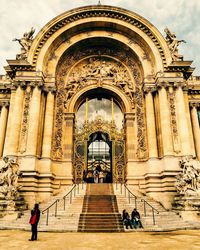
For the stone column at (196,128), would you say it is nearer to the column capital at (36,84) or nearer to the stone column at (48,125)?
the stone column at (48,125)

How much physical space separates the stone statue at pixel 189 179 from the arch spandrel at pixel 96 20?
337 inches

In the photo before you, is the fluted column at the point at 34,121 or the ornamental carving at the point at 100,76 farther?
the ornamental carving at the point at 100,76

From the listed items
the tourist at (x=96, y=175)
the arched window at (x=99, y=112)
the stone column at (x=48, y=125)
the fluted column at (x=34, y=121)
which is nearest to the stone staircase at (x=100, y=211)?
the tourist at (x=96, y=175)

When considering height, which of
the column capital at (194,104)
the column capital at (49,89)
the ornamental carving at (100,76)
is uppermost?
the ornamental carving at (100,76)

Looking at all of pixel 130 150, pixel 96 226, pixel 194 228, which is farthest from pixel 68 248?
pixel 130 150

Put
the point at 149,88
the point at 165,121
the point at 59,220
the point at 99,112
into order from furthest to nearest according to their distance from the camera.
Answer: the point at 99,112
the point at 149,88
the point at 165,121
the point at 59,220

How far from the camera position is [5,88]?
69.2ft

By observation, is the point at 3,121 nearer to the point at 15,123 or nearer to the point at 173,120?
the point at 15,123

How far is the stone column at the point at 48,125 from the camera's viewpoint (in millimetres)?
16156

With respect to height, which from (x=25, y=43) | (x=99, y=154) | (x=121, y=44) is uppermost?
(x=121, y=44)

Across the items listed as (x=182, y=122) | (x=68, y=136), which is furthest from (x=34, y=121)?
(x=182, y=122)

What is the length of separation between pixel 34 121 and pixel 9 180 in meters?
4.82

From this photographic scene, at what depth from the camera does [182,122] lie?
53.3ft

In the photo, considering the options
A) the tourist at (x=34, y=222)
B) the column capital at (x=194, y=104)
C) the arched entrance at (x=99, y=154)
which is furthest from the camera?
the column capital at (x=194, y=104)
